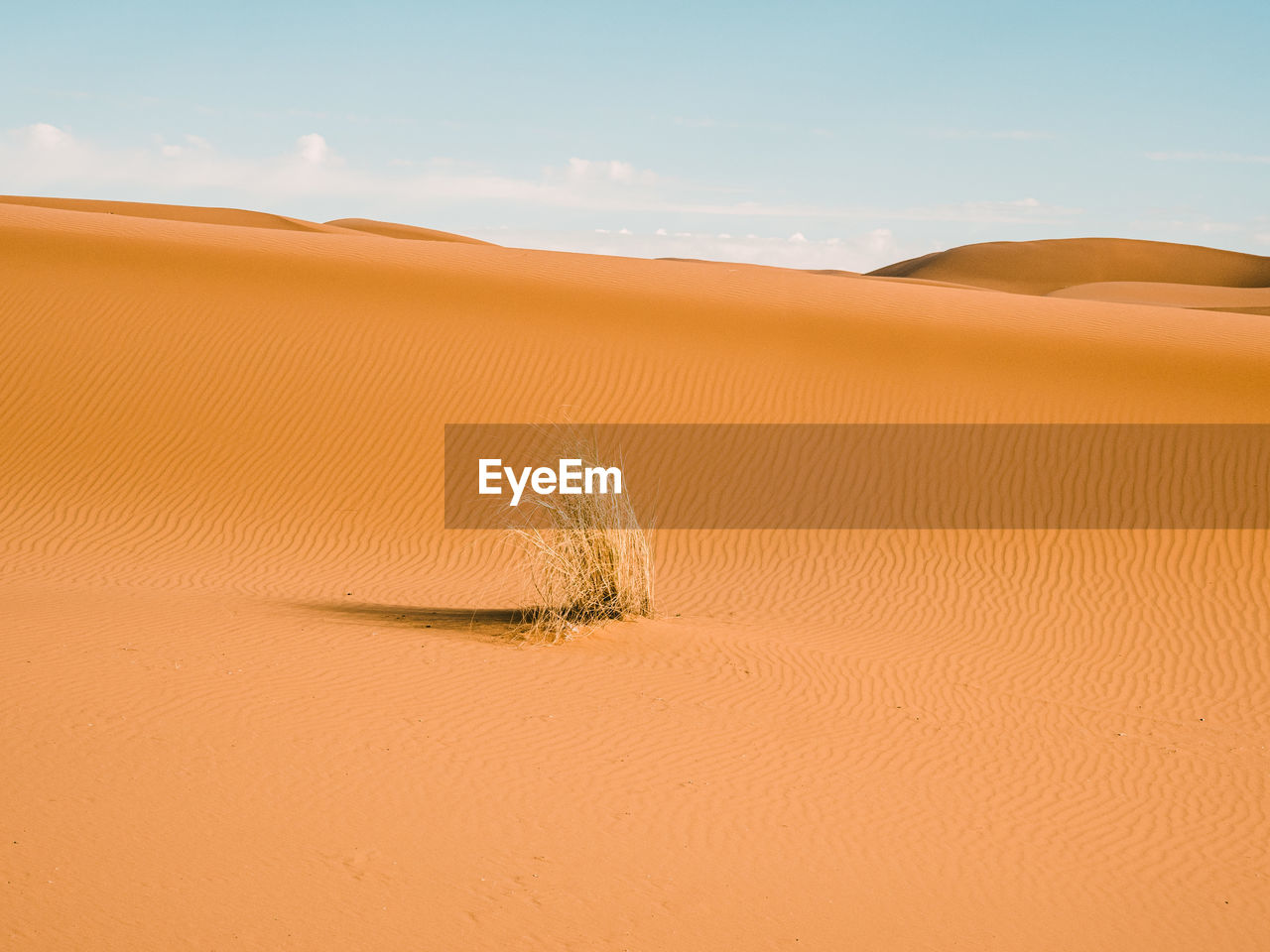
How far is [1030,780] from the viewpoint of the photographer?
618cm

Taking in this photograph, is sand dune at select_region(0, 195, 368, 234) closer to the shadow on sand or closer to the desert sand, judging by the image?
the desert sand

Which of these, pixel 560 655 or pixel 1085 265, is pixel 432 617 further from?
pixel 1085 265

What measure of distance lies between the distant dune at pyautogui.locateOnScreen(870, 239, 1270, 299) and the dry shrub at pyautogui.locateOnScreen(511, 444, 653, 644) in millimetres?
73721

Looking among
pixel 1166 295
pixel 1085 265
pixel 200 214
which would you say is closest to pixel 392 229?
pixel 200 214

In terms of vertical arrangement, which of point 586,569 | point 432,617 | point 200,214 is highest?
point 200,214

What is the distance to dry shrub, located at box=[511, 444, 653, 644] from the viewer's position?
8.01 metres

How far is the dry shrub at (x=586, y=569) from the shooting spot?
26.3 ft

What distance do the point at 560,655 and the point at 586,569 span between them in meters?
0.77

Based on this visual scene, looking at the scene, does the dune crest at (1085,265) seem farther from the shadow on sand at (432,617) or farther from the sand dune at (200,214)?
the shadow on sand at (432,617)

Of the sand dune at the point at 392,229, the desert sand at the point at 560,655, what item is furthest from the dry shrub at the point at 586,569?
the sand dune at the point at 392,229

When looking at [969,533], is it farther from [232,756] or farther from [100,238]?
[100,238]

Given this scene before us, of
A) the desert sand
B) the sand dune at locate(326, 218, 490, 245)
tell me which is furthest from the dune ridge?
the desert sand

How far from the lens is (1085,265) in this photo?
273 ft

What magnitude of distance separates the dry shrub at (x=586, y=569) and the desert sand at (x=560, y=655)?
215 millimetres
